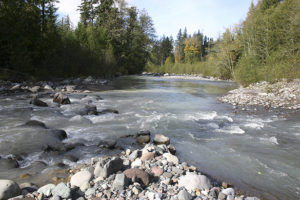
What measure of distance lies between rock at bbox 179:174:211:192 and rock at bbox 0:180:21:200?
8.16 ft

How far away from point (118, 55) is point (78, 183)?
144ft

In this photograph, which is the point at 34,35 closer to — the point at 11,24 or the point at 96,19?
the point at 11,24

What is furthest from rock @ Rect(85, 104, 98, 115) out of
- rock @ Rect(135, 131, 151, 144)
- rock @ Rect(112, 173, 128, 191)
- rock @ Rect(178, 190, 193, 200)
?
rock @ Rect(178, 190, 193, 200)

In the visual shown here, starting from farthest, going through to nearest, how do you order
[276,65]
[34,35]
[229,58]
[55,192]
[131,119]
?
[229,58] < [34,35] < [276,65] < [131,119] < [55,192]

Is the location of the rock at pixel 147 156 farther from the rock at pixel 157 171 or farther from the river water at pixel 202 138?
the river water at pixel 202 138

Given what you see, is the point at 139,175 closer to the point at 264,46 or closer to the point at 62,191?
the point at 62,191

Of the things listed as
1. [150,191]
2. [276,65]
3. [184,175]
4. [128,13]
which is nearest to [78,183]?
[150,191]

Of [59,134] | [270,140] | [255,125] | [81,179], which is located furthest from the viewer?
[255,125]

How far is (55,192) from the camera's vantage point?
3398mm

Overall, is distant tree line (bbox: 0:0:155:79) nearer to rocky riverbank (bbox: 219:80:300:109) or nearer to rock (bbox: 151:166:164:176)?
A: rocky riverbank (bbox: 219:80:300:109)

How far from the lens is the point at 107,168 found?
3.98 m

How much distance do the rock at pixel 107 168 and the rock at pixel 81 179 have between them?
153 mm

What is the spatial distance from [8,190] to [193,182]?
9.06 ft

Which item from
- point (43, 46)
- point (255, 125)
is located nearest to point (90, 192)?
point (255, 125)
